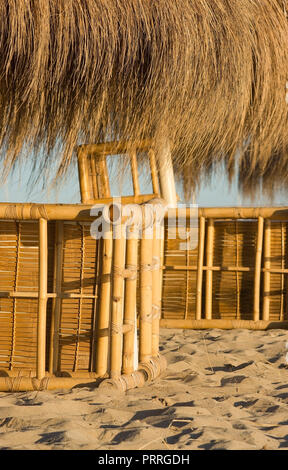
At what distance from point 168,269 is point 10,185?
1.91 meters

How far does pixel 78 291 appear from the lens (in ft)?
9.52

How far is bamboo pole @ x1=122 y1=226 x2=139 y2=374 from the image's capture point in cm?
285

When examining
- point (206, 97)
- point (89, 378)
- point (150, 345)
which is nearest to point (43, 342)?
point (89, 378)

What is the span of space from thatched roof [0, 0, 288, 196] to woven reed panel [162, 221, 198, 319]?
1494 millimetres

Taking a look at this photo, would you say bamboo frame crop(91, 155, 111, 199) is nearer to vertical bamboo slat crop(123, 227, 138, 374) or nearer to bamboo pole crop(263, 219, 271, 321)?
bamboo pole crop(263, 219, 271, 321)

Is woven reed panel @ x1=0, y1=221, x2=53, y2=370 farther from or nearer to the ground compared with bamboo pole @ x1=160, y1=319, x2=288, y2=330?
farther from the ground

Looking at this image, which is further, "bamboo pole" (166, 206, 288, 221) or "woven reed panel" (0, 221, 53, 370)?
"bamboo pole" (166, 206, 288, 221)

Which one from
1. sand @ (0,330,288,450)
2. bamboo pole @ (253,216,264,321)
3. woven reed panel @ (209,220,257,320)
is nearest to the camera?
sand @ (0,330,288,450)

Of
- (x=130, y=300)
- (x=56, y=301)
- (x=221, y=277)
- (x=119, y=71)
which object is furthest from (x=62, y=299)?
(x=221, y=277)

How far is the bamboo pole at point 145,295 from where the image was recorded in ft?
9.79

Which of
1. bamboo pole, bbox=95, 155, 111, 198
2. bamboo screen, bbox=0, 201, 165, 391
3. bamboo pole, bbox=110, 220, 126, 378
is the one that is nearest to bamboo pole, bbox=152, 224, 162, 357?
bamboo screen, bbox=0, 201, 165, 391

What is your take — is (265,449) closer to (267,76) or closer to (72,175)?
(72,175)

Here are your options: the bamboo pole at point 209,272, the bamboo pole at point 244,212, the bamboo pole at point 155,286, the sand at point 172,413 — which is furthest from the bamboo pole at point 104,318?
the bamboo pole at point 209,272

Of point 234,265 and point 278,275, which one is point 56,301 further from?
point 278,275
